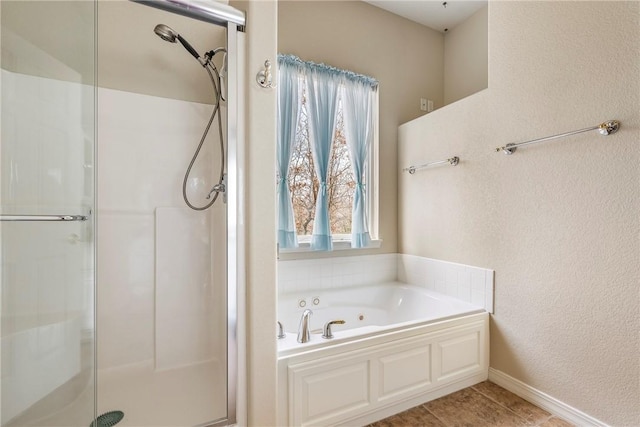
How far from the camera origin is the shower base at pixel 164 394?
151 centimetres

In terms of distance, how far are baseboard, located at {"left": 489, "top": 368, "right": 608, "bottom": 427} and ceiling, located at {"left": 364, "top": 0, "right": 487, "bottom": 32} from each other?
3.02 meters

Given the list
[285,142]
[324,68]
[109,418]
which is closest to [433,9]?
[324,68]

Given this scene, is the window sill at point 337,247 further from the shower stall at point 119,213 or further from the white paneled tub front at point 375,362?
the shower stall at point 119,213

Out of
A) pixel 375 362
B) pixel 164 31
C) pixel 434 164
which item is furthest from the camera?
pixel 434 164

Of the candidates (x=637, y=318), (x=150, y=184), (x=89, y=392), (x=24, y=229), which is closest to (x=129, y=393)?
(x=89, y=392)

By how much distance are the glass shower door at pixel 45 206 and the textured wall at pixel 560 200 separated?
2.30 metres

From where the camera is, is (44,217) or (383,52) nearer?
(44,217)

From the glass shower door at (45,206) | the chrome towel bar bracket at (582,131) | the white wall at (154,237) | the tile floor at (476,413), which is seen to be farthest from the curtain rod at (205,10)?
the tile floor at (476,413)

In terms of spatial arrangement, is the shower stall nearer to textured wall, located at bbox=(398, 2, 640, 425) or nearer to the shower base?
the shower base

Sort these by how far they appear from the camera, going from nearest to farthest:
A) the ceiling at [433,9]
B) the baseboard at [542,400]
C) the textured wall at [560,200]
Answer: the textured wall at [560,200]
the baseboard at [542,400]
the ceiling at [433,9]

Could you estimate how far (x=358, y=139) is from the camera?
8.81 ft

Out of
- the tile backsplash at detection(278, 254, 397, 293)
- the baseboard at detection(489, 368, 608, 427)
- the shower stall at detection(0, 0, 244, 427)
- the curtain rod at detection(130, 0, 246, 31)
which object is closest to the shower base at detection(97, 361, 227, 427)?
the shower stall at detection(0, 0, 244, 427)

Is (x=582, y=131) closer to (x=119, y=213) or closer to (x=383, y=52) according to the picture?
(x=383, y=52)

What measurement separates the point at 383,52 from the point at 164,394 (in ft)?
10.2
